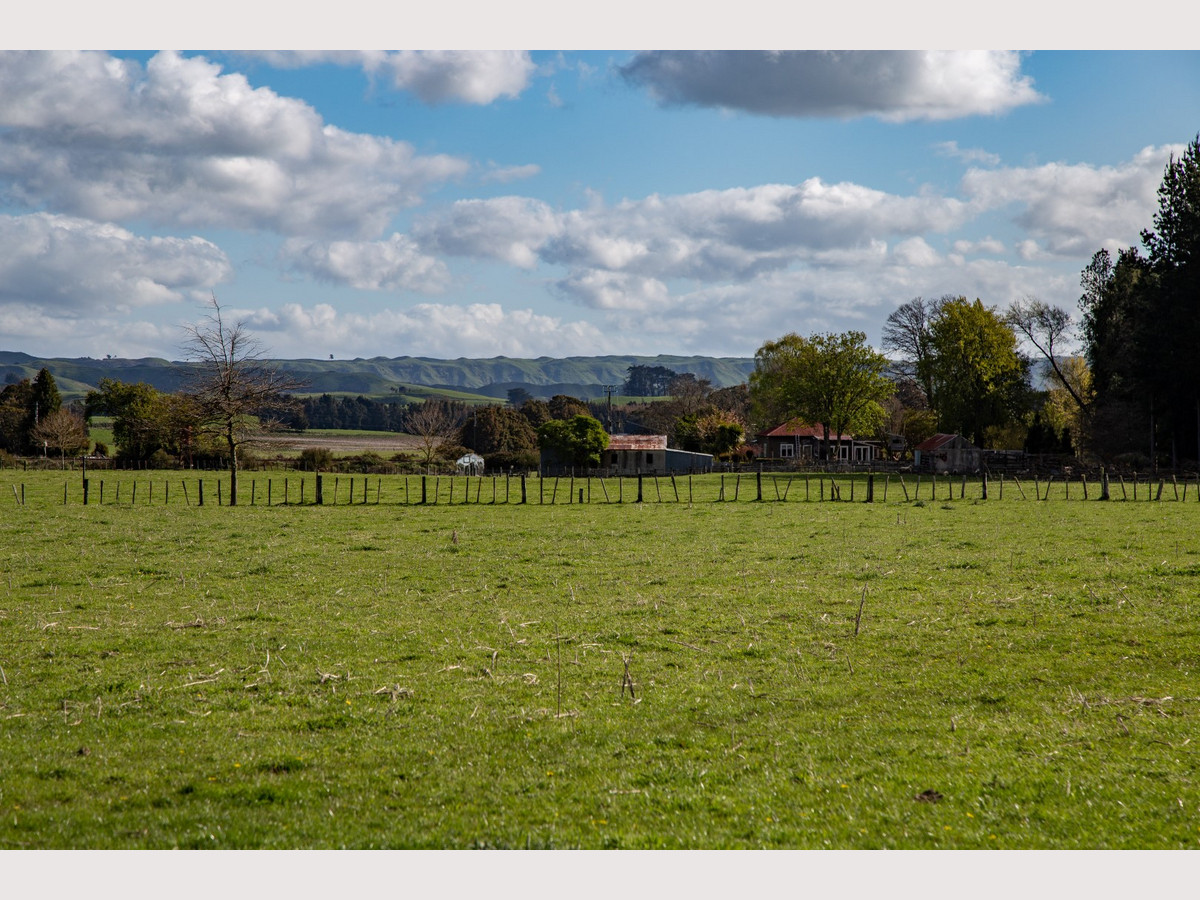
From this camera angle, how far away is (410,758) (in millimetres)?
9359

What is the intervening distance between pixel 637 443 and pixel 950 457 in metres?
30.3

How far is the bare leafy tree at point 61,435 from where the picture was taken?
89.4 m

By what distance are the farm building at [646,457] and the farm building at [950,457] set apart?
20626mm

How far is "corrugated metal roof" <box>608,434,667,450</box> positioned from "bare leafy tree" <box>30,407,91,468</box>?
175 ft

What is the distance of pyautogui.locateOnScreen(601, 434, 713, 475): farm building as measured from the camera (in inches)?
3634

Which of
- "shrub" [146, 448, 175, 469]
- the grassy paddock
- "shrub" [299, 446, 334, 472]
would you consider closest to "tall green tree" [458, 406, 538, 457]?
"shrub" [299, 446, 334, 472]

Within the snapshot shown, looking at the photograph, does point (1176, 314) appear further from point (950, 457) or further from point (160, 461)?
point (160, 461)

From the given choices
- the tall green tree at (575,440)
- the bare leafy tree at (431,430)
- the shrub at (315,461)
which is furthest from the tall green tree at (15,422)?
the tall green tree at (575,440)

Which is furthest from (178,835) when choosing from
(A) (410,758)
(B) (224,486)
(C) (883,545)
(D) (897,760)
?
(B) (224,486)

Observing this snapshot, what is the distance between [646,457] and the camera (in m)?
93.4

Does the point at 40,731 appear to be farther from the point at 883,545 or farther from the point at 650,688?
the point at 883,545

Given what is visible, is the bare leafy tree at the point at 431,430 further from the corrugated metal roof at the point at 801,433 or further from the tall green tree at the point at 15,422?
the tall green tree at the point at 15,422

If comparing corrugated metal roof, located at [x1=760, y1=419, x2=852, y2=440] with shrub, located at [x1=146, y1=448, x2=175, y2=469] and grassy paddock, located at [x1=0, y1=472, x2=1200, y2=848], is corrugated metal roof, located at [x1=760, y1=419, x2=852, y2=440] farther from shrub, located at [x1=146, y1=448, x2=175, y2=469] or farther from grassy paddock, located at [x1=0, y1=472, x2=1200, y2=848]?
grassy paddock, located at [x1=0, y1=472, x2=1200, y2=848]

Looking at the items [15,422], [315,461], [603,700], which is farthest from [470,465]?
[603,700]
